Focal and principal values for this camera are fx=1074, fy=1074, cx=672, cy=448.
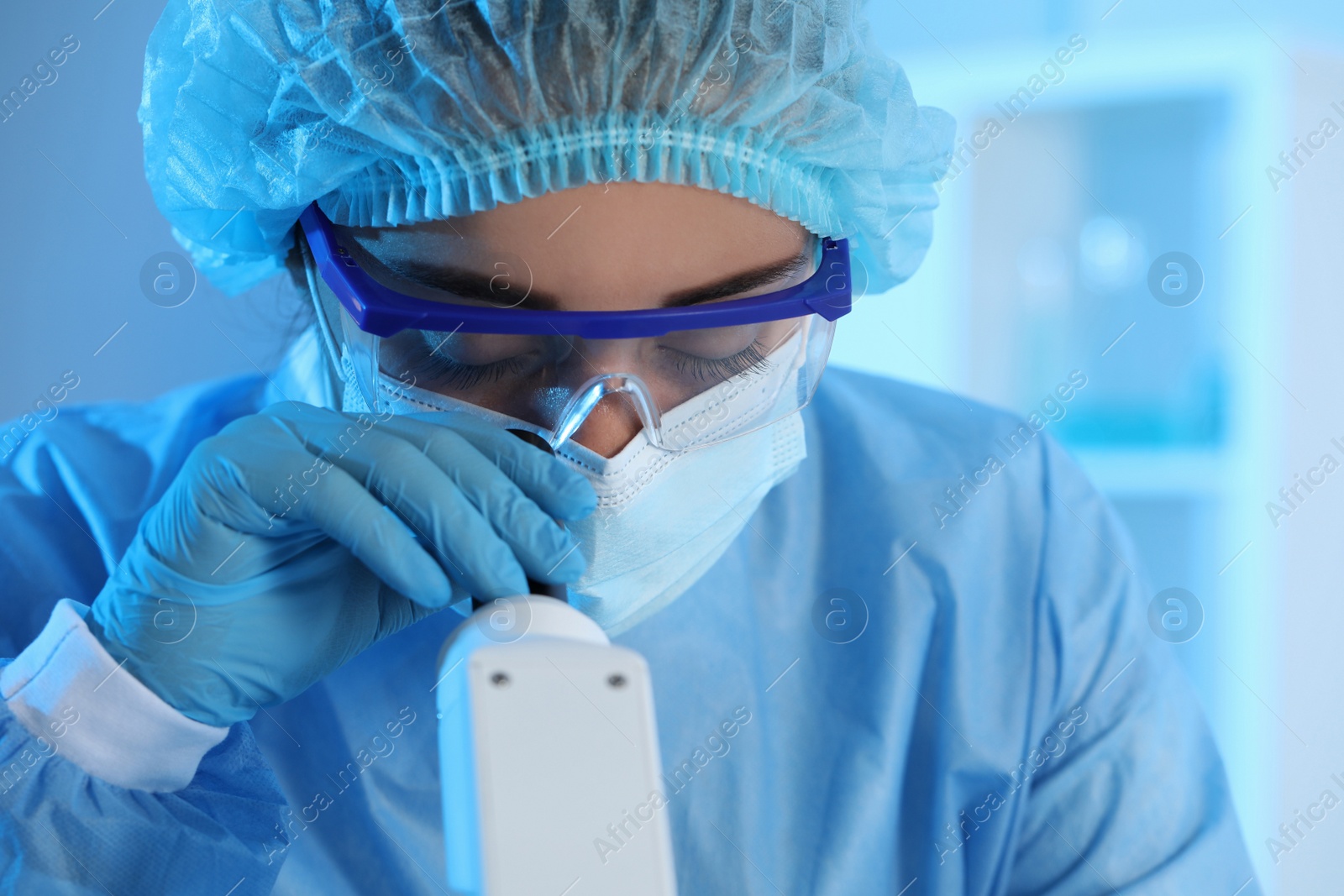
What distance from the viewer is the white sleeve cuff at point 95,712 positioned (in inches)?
33.1

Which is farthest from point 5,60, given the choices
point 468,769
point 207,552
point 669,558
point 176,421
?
point 468,769

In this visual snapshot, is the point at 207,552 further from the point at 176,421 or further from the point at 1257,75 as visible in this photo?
the point at 1257,75

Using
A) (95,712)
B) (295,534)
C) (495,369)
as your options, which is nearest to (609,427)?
(495,369)

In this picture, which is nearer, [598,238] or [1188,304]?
[598,238]

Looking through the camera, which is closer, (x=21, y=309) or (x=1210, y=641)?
(x=21, y=309)

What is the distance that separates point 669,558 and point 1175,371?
169cm

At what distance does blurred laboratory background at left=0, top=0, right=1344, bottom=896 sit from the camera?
6.59 feet

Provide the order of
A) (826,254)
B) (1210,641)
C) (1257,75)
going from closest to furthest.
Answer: (826,254), (1257,75), (1210,641)

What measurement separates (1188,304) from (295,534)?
1.96m

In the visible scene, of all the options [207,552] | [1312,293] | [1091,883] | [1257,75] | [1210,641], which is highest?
[1257,75]

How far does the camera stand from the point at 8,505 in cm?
111

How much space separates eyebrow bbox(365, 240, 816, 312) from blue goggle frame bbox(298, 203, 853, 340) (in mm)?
11

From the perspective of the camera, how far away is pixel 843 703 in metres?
1.19

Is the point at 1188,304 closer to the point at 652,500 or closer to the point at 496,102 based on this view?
the point at 652,500
